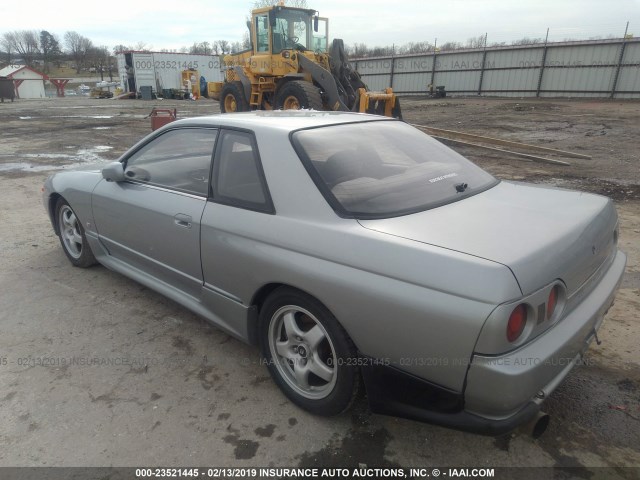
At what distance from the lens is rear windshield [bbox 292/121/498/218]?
7.41ft

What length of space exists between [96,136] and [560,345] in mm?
14836

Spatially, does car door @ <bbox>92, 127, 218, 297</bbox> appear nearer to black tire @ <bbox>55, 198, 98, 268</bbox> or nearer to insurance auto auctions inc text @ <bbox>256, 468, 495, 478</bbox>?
black tire @ <bbox>55, 198, 98, 268</bbox>

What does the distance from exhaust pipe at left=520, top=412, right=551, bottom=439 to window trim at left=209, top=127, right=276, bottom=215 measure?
155cm

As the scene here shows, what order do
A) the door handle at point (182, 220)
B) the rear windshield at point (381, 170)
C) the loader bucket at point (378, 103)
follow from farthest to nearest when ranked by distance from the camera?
the loader bucket at point (378, 103), the door handle at point (182, 220), the rear windshield at point (381, 170)

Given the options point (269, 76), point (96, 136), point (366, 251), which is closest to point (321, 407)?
point (366, 251)

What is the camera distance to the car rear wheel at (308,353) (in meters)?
2.13

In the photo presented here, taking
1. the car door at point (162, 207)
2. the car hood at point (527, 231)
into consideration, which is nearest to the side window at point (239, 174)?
the car door at point (162, 207)

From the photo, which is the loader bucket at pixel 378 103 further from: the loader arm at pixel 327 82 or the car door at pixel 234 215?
the car door at pixel 234 215

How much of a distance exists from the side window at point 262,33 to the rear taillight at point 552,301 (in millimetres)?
12965

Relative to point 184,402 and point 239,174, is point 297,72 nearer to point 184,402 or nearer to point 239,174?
point 239,174

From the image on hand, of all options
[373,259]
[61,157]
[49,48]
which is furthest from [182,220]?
[49,48]

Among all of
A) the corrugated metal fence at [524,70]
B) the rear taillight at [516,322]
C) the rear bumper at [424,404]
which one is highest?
the corrugated metal fence at [524,70]

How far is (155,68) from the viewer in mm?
37812

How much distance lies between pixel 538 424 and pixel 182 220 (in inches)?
87.7
